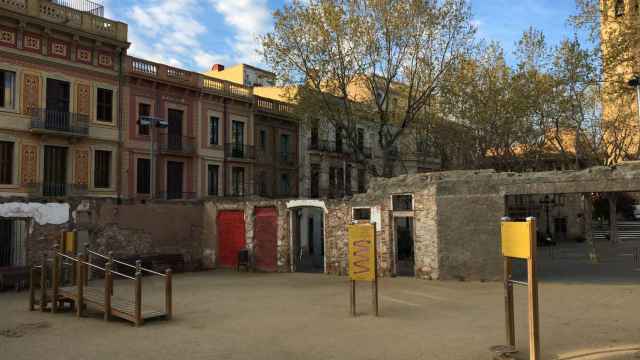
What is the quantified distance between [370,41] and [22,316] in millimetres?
17551

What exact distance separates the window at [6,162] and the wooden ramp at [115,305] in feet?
40.6

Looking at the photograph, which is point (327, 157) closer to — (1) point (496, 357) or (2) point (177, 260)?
(2) point (177, 260)

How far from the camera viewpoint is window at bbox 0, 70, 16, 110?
22469 millimetres

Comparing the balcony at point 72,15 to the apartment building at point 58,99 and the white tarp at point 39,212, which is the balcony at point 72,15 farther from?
the white tarp at point 39,212

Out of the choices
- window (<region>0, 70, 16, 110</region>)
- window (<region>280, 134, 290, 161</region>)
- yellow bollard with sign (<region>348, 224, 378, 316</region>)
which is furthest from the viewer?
window (<region>280, 134, 290, 161</region>)

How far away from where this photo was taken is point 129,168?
27.1 m

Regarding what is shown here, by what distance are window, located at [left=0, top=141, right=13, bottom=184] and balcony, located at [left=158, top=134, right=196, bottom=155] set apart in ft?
23.6

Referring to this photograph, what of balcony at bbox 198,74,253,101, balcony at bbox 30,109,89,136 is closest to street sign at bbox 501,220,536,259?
balcony at bbox 30,109,89,136

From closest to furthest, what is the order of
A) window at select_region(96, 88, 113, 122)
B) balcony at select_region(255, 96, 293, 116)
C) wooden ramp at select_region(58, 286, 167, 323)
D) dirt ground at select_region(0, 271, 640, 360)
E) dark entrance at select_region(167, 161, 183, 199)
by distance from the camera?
dirt ground at select_region(0, 271, 640, 360), wooden ramp at select_region(58, 286, 167, 323), window at select_region(96, 88, 113, 122), dark entrance at select_region(167, 161, 183, 199), balcony at select_region(255, 96, 293, 116)

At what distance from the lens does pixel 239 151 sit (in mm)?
33000

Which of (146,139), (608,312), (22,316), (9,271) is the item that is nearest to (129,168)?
(146,139)

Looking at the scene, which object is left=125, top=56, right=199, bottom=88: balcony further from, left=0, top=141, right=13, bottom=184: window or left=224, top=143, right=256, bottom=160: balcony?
left=0, top=141, right=13, bottom=184: window

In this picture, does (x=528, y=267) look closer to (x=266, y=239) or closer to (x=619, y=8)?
(x=266, y=239)

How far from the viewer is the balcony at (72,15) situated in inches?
893
